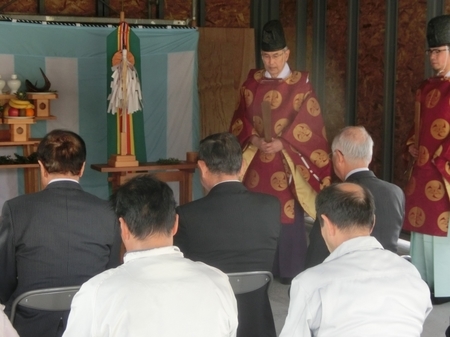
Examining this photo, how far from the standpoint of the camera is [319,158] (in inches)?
173

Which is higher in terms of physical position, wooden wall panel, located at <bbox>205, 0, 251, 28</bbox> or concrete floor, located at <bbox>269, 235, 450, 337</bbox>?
wooden wall panel, located at <bbox>205, 0, 251, 28</bbox>

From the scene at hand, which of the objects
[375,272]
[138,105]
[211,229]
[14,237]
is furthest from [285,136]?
[375,272]

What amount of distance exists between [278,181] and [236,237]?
192 cm

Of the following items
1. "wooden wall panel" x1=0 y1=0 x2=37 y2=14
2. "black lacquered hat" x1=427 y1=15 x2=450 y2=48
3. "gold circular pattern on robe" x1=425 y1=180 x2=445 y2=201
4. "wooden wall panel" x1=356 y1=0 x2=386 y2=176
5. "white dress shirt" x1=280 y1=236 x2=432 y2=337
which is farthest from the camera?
"wooden wall panel" x1=0 y1=0 x2=37 y2=14

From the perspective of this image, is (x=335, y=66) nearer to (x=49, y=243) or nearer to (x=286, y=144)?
(x=286, y=144)

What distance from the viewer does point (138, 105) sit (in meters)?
4.54

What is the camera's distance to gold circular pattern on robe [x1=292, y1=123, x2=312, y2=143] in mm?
4363

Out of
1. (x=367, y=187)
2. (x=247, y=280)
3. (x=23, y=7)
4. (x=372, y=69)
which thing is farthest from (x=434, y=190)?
(x=23, y=7)

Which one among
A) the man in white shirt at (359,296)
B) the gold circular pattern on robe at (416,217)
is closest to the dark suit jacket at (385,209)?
the man in white shirt at (359,296)

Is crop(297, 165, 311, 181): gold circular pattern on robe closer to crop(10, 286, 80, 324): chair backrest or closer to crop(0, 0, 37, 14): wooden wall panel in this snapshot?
crop(10, 286, 80, 324): chair backrest

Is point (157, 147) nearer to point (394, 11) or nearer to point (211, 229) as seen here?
point (394, 11)

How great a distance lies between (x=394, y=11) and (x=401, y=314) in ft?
12.8

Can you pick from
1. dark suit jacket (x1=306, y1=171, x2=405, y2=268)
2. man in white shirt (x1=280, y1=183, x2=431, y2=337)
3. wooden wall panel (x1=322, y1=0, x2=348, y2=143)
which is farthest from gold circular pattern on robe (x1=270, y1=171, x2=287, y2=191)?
man in white shirt (x1=280, y1=183, x2=431, y2=337)

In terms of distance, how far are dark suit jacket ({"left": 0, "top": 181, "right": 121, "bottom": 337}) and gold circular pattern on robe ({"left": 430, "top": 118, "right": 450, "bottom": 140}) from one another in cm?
210
